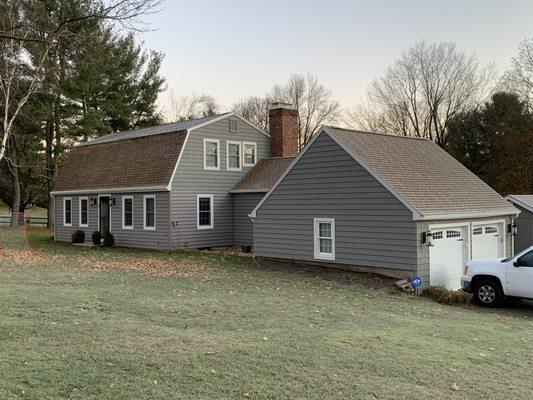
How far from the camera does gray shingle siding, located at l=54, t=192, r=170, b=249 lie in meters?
24.1

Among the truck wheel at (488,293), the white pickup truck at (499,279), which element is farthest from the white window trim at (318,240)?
the truck wheel at (488,293)

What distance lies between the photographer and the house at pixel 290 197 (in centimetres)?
1661

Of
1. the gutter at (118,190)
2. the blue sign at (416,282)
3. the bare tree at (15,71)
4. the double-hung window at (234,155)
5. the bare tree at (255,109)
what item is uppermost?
the bare tree at (255,109)

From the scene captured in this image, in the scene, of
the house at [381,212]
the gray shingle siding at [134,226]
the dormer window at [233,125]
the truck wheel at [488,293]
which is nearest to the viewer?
the truck wheel at [488,293]

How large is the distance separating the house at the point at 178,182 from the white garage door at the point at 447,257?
9994mm

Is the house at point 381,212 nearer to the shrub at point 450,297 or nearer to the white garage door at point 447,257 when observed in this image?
the white garage door at point 447,257

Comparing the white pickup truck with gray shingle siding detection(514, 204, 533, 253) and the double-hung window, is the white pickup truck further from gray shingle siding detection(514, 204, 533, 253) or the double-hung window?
the double-hung window

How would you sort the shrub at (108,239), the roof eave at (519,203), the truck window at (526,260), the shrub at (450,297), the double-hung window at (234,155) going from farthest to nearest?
the double-hung window at (234,155) → the shrub at (108,239) → the roof eave at (519,203) → the shrub at (450,297) → the truck window at (526,260)

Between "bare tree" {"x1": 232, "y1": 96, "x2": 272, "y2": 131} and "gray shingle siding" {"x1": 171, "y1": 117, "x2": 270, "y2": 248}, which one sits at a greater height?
"bare tree" {"x1": 232, "y1": 96, "x2": 272, "y2": 131}

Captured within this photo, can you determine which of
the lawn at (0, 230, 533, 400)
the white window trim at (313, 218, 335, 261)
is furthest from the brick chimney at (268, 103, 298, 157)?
the lawn at (0, 230, 533, 400)

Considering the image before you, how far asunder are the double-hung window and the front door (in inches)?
261

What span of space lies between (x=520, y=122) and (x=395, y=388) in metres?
36.1

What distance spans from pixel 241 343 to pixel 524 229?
1786 centimetres

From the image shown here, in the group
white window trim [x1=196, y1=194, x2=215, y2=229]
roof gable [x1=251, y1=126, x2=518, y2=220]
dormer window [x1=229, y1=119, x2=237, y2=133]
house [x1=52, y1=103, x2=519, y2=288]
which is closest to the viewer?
roof gable [x1=251, y1=126, x2=518, y2=220]
